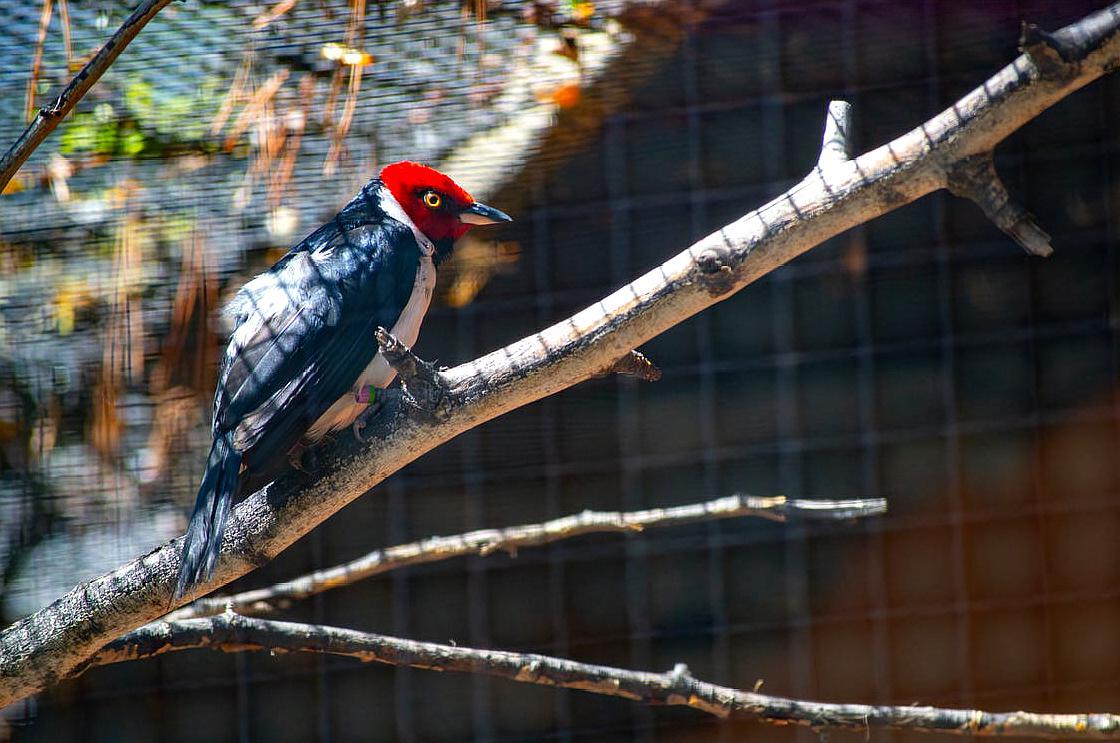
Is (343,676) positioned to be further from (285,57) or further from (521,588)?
(285,57)

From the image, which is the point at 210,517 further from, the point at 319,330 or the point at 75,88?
the point at 75,88

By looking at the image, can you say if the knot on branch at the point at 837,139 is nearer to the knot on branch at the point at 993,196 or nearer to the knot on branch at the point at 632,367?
the knot on branch at the point at 993,196

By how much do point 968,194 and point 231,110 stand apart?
1094mm

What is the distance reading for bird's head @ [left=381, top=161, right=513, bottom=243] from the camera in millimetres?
1270

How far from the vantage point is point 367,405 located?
1.10 m

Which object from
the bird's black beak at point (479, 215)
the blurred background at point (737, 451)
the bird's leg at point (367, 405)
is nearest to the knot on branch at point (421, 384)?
the bird's leg at point (367, 405)

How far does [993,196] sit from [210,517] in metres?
0.68

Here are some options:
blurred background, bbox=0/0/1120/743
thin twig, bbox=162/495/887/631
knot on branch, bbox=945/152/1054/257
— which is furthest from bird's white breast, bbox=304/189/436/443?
knot on branch, bbox=945/152/1054/257

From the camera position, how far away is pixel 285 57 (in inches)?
58.1

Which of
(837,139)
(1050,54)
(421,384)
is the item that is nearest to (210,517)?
(421,384)

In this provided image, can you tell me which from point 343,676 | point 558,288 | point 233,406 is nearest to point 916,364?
point 558,288

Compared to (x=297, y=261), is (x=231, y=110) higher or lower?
higher

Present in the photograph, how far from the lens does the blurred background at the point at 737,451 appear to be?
1732mm

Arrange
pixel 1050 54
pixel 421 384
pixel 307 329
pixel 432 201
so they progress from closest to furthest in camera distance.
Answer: pixel 1050 54, pixel 421 384, pixel 307 329, pixel 432 201
